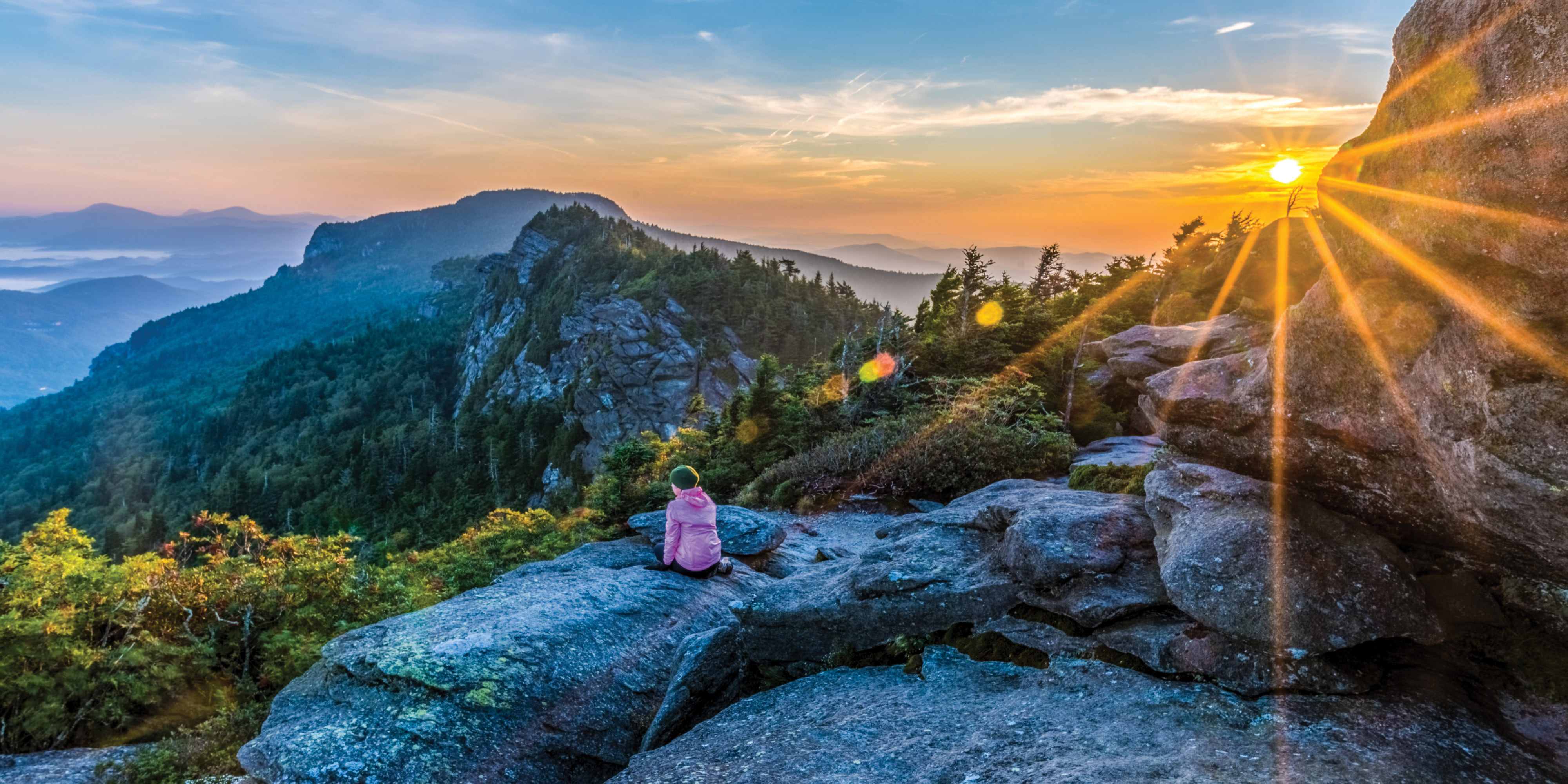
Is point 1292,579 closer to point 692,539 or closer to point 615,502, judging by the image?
point 692,539

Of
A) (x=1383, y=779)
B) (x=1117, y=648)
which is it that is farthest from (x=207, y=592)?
(x=1383, y=779)

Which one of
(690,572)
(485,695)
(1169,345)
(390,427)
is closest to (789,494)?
(690,572)

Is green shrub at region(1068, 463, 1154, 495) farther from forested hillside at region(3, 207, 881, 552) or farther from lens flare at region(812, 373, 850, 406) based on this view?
forested hillside at region(3, 207, 881, 552)

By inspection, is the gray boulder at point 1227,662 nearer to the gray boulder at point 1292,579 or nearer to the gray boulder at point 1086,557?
the gray boulder at point 1292,579

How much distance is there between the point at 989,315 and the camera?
3453 cm

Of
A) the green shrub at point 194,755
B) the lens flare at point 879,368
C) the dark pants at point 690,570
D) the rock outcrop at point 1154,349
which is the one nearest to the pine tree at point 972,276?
the lens flare at point 879,368

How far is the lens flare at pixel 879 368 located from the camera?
→ 24922 millimetres

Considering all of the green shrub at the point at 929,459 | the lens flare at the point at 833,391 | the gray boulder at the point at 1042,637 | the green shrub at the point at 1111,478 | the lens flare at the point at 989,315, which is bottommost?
the green shrub at the point at 929,459

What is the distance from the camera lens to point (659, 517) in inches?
537

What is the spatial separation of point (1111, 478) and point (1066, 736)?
6.44 meters

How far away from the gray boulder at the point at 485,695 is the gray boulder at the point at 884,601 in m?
1.37

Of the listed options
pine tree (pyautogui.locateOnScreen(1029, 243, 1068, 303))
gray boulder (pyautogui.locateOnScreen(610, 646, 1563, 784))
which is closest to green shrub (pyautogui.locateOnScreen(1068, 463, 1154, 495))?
gray boulder (pyautogui.locateOnScreen(610, 646, 1563, 784))

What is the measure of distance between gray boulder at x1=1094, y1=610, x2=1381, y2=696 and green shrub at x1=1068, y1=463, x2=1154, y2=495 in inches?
128

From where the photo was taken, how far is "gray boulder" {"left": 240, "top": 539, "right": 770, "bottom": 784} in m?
6.34
